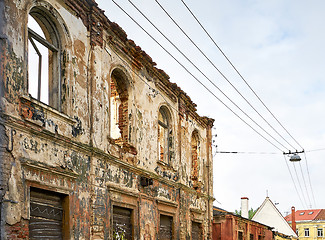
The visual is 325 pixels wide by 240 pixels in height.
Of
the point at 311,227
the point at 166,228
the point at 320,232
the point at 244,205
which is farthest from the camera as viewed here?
the point at 311,227

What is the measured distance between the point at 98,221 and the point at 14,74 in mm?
4269

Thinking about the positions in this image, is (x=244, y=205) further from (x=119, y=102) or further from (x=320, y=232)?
(x=320, y=232)

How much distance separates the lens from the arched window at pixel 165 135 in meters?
16.4

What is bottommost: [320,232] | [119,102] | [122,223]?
[320,232]

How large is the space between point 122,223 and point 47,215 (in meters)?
3.53

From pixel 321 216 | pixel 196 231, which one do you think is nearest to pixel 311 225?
pixel 321 216

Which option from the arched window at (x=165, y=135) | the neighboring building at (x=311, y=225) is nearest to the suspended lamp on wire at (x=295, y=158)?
the arched window at (x=165, y=135)

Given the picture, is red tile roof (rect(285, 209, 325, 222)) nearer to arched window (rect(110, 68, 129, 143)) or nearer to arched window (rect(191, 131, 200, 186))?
arched window (rect(191, 131, 200, 186))

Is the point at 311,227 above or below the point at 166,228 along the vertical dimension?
below

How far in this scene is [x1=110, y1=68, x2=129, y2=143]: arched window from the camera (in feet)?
44.3

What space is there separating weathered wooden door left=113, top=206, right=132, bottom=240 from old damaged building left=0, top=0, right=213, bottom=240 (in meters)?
0.03

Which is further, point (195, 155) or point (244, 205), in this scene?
point (244, 205)

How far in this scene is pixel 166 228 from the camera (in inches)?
607

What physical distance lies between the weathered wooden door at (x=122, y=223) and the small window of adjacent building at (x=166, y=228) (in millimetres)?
2057
